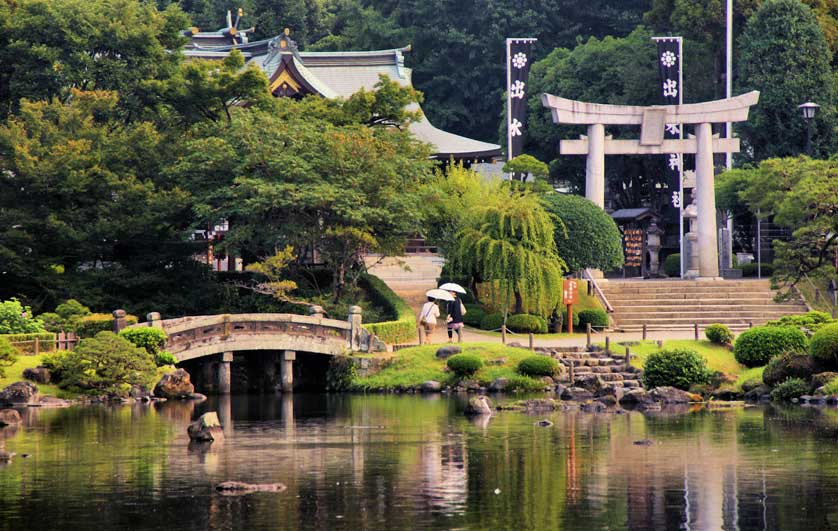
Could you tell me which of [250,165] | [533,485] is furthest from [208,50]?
[533,485]

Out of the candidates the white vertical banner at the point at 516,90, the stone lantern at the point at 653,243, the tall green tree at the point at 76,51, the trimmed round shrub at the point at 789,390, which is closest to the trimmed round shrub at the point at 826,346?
the trimmed round shrub at the point at 789,390

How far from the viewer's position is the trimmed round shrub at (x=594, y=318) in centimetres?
5228

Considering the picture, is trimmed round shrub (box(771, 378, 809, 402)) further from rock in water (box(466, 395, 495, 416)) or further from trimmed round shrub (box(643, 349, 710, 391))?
rock in water (box(466, 395, 495, 416))

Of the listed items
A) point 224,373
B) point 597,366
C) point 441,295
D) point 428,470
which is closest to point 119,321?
point 224,373

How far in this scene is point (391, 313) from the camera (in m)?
51.2

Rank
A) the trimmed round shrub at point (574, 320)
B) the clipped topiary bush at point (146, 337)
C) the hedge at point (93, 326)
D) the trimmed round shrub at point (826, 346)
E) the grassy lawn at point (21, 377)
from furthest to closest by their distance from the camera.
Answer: the trimmed round shrub at point (574, 320) → the hedge at point (93, 326) → the clipped topiary bush at point (146, 337) → the grassy lawn at point (21, 377) → the trimmed round shrub at point (826, 346)

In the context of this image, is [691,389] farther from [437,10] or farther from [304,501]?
[437,10]

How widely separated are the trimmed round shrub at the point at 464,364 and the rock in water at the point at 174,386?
23.9 feet

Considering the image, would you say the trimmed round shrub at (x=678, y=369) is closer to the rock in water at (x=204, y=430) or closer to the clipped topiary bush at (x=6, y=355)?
the rock in water at (x=204, y=430)

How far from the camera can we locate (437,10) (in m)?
82.0

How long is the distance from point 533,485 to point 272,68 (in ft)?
136

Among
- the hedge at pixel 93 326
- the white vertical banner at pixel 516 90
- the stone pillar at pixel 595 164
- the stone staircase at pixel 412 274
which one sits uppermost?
the white vertical banner at pixel 516 90

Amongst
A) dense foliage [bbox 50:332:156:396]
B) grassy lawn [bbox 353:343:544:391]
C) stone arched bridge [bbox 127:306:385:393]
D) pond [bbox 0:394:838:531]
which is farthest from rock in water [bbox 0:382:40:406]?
grassy lawn [bbox 353:343:544:391]

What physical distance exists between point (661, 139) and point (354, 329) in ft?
Result: 57.9
